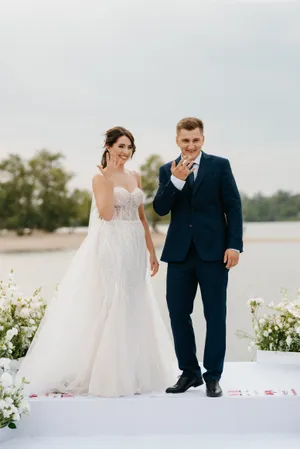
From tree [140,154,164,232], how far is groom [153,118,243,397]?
2656 mm

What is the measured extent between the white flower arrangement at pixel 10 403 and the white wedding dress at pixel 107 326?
360 millimetres

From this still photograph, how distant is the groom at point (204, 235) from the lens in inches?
137

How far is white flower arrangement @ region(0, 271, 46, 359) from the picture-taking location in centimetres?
396

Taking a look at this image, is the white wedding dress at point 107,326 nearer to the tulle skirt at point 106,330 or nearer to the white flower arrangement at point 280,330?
the tulle skirt at point 106,330

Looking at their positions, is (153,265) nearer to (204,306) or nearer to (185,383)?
(204,306)

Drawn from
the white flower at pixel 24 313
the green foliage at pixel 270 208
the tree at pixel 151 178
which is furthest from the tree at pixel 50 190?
the white flower at pixel 24 313

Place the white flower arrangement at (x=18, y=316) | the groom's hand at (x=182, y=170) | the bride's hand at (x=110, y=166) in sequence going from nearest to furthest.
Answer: the groom's hand at (x=182, y=170)
the bride's hand at (x=110, y=166)
the white flower arrangement at (x=18, y=316)

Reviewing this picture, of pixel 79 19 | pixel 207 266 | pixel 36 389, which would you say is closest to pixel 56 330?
pixel 36 389

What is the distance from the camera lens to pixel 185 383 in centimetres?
357

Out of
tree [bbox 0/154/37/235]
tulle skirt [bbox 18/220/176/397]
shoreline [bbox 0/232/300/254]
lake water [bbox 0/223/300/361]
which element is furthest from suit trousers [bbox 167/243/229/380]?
tree [bbox 0/154/37/235]

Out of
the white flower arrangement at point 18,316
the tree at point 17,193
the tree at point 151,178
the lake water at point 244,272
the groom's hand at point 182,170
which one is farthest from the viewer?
the tree at point 17,193

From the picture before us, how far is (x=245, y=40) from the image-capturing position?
664cm

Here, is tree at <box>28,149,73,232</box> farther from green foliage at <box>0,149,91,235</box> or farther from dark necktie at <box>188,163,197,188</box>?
dark necktie at <box>188,163,197,188</box>

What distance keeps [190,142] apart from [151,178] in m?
2.85
